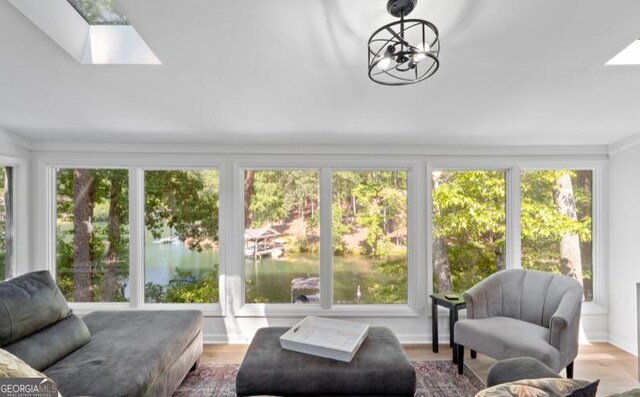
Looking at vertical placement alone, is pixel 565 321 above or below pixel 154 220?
below

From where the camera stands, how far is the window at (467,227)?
3.77 meters

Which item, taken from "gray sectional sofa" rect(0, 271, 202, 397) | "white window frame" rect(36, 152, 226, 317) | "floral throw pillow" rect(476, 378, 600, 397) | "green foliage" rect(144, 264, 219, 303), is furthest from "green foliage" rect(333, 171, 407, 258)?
"floral throw pillow" rect(476, 378, 600, 397)

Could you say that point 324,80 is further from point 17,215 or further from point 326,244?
point 17,215

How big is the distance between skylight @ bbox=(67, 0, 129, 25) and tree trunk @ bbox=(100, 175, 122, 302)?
1.85 meters

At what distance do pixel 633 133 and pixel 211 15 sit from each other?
3.85 m

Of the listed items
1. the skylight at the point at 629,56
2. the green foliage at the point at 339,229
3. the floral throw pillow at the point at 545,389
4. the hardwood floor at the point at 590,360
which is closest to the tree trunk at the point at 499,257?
the hardwood floor at the point at 590,360

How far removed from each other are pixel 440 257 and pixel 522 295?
88 centimetres

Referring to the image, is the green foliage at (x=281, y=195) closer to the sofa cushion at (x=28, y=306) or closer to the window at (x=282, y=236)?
the window at (x=282, y=236)

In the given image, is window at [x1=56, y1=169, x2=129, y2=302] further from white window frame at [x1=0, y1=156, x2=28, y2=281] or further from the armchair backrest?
the armchair backrest

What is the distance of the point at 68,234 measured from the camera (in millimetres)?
3701

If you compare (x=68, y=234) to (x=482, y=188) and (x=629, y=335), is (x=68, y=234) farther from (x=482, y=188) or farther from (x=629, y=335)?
(x=629, y=335)

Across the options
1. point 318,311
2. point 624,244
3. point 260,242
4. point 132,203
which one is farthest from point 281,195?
point 624,244

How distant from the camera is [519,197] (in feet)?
12.2

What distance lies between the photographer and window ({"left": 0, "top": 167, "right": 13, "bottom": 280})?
3.35 metres
